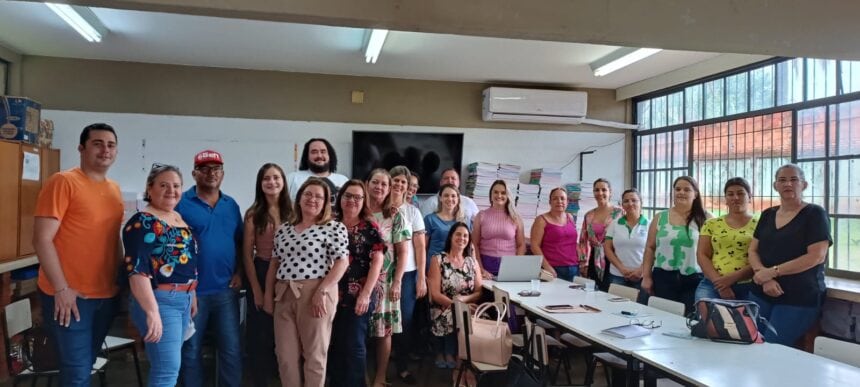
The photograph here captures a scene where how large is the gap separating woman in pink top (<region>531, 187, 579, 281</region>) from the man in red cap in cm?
280

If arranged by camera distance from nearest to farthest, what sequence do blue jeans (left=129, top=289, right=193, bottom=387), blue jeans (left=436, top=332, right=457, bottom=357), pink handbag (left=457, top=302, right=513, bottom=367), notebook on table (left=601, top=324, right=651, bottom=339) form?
1. blue jeans (left=129, top=289, right=193, bottom=387)
2. notebook on table (left=601, top=324, right=651, bottom=339)
3. pink handbag (left=457, top=302, right=513, bottom=367)
4. blue jeans (left=436, top=332, right=457, bottom=357)

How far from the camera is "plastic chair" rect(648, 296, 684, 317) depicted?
350cm

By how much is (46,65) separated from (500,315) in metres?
5.57

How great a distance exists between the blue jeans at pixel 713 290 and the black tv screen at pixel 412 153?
3.36 meters

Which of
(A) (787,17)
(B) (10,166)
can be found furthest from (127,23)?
(A) (787,17)

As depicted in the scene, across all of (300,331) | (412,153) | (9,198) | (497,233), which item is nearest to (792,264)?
(497,233)

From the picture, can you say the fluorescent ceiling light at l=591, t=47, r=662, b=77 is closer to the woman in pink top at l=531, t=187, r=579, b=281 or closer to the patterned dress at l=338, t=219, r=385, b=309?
the woman in pink top at l=531, t=187, r=579, b=281

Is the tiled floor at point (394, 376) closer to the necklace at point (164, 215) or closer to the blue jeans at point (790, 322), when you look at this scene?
the blue jeans at point (790, 322)

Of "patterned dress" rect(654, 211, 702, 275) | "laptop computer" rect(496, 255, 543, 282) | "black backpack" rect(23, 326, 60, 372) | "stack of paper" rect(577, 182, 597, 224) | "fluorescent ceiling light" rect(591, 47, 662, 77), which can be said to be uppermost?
"fluorescent ceiling light" rect(591, 47, 662, 77)

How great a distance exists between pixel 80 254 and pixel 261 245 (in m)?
0.97

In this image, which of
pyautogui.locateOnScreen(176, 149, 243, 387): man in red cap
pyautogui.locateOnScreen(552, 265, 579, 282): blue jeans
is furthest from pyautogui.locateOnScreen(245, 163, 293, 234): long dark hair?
pyautogui.locateOnScreen(552, 265, 579, 282): blue jeans

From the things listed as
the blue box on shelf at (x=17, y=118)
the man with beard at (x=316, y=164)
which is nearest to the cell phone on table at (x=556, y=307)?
the man with beard at (x=316, y=164)

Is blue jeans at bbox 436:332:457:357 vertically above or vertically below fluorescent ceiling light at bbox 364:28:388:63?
below

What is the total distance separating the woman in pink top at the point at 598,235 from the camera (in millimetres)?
5121
